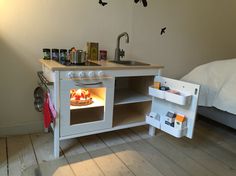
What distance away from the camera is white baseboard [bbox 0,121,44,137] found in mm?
2055

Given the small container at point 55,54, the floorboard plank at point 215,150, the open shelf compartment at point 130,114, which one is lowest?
the floorboard plank at point 215,150

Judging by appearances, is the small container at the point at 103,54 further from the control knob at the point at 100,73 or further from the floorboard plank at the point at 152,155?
Result: the floorboard plank at the point at 152,155

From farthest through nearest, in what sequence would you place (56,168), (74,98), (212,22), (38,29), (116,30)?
(212,22)
(116,30)
(38,29)
(74,98)
(56,168)

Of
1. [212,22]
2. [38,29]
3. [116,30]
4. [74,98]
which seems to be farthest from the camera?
[212,22]

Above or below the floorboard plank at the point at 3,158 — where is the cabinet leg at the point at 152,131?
above

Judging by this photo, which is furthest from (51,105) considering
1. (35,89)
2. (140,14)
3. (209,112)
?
(209,112)

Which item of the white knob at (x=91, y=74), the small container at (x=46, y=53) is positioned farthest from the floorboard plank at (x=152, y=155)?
the small container at (x=46, y=53)

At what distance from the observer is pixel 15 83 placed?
6.65 ft

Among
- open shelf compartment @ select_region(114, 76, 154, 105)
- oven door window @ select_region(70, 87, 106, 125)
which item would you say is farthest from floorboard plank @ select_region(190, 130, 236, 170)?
oven door window @ select_region(70, 87, 106, 125)

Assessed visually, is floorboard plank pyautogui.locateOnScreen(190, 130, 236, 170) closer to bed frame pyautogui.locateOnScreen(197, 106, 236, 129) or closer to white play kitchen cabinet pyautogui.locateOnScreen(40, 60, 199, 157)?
bed frame pyautogui.locateOnScreen(197, 106, 236, 129)

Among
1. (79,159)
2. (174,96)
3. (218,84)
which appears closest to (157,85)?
(174,96)

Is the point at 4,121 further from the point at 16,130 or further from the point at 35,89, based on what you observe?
the point at 35,89

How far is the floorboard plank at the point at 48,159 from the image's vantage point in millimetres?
1603

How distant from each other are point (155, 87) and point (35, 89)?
43.8 inches
